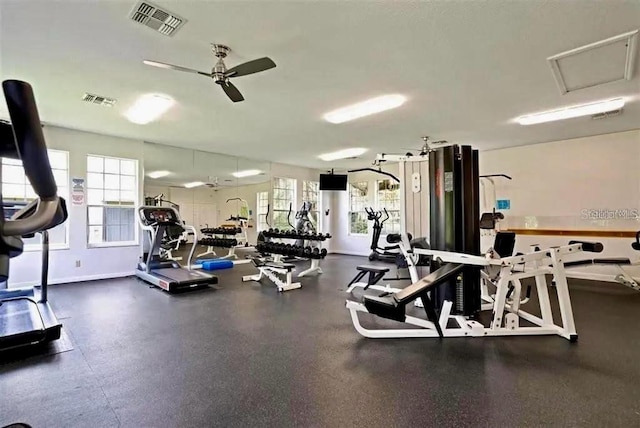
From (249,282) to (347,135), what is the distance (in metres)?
3.09

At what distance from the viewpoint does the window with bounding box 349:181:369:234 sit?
377 inches

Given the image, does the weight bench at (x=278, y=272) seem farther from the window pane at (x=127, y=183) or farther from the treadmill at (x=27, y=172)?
the treadmill at (x=27, y=172)

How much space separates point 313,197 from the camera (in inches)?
390

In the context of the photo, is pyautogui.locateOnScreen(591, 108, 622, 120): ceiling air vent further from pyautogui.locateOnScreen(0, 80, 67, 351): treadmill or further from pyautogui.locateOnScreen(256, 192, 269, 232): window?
pyautogui.locateOnScreen(256, 192, 269, 232): window

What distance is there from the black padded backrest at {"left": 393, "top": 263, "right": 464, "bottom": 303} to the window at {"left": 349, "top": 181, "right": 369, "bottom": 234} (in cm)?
645

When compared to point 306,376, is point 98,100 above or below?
above

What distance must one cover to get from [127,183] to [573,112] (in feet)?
24.4

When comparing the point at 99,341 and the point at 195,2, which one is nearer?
the point at 195,2

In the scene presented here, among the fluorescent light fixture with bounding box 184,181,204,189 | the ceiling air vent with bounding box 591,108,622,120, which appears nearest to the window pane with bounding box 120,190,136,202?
the fluorescent light fixture with bounding box 184,181,204,189

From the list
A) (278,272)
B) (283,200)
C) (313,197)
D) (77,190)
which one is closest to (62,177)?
(77,190)

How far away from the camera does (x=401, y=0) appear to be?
2.22m

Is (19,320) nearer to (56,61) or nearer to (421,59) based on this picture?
(56,61)

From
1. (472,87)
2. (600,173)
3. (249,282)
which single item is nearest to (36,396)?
(249,282)

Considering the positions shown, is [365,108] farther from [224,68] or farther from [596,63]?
[596,63]
